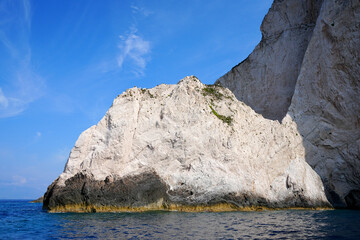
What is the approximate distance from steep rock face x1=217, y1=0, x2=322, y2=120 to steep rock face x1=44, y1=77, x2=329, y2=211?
6122 mm

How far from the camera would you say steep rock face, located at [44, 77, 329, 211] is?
21.4m

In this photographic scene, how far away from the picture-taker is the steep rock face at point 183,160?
21.4 metres

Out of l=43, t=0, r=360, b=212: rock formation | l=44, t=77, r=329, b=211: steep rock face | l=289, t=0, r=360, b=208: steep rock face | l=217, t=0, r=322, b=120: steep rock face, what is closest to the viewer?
l=44, t=77, r=329, b=211: steep rock face

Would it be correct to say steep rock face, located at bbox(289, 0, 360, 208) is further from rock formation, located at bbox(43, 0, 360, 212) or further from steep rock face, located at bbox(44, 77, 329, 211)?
steep rock face, located at bbox(44, 77, 329, 211)

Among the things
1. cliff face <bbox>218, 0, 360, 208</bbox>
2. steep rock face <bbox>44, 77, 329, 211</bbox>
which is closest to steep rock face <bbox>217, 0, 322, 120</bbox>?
cliff face <bbox>218, 0, 360, 208</bbox>

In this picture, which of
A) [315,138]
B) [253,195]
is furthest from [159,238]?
[315,138]

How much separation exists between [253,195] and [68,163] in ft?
44.5

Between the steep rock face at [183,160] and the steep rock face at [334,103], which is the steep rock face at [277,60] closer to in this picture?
the steep rock face at [334,103]

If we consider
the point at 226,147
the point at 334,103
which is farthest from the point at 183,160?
the point at 334,103

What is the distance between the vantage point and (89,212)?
68.0 feet

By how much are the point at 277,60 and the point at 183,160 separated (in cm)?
1725

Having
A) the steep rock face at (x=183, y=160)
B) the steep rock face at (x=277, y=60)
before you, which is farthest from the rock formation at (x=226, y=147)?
the steep rock face at (x=277, y=60)

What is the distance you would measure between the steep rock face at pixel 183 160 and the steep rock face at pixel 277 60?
20.1 ft

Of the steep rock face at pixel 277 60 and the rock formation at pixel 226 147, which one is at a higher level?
the steep rock face at pixel 277 60
